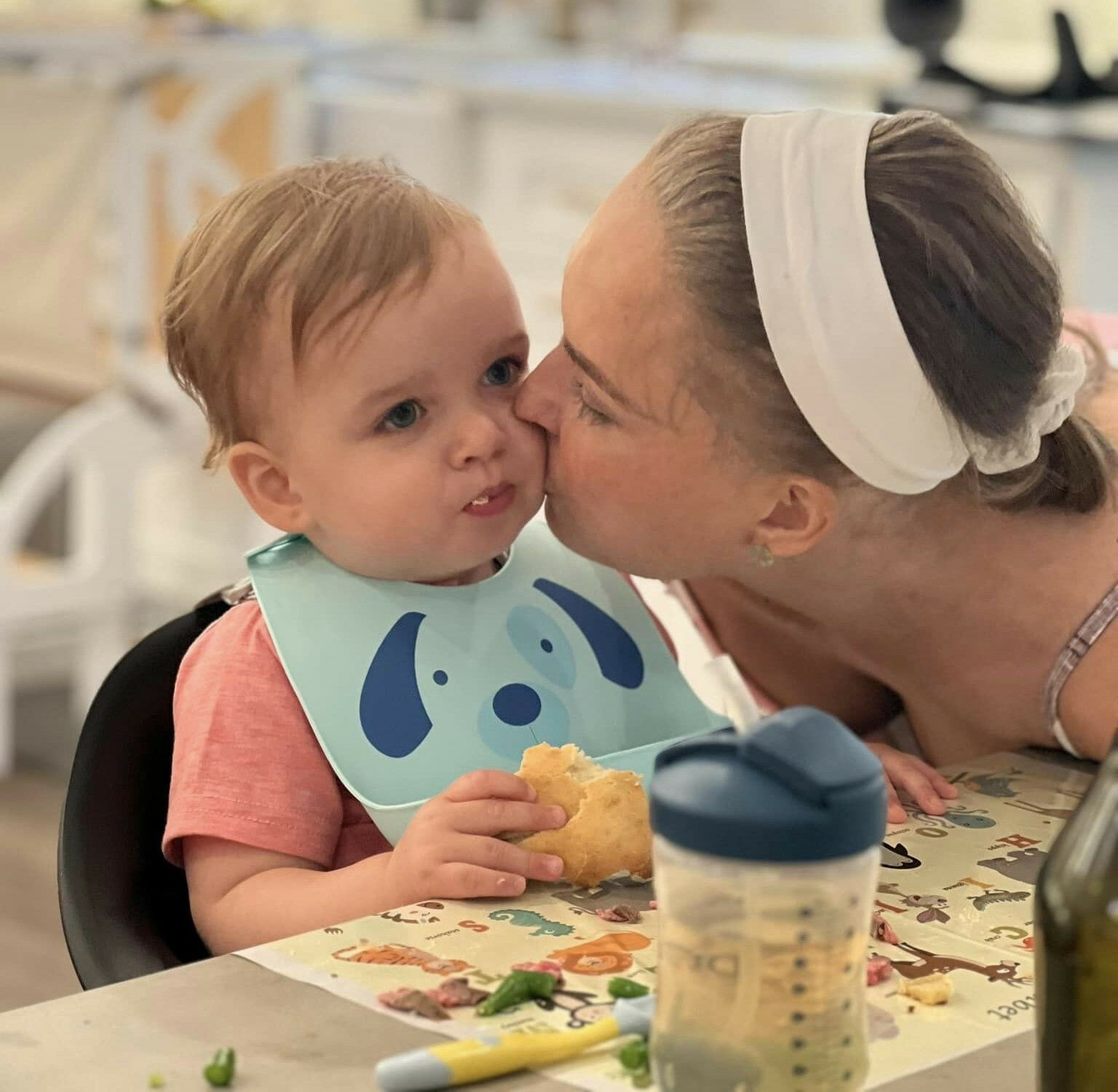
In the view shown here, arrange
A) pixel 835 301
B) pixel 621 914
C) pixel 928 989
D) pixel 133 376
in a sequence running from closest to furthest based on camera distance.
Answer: pixel 928 989 → pixel 621 914 → pixel 835 301 → pixel 133 376

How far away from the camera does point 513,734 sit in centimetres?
127

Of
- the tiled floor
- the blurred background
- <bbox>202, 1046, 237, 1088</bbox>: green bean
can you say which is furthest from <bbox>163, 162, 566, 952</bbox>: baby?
the blurred background

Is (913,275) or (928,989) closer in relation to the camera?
(928,989)

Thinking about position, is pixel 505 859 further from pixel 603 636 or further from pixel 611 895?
pixel 603 636

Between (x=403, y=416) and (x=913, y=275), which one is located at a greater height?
(x=913, y=275)

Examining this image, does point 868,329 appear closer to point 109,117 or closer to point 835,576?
point 835,576

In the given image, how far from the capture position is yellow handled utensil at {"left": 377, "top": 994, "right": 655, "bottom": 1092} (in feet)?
2.52

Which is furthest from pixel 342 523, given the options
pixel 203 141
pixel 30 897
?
pixel 203 141

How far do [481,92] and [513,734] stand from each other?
9.10 feet

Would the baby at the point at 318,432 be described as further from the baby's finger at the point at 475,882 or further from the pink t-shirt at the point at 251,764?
the baby's finger at the point at 475,882

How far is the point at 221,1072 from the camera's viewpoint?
78cm

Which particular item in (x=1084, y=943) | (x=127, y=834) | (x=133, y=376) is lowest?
(x=133, y=376)

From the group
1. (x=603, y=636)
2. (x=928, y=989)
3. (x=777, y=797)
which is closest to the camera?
(x=777, y=797)

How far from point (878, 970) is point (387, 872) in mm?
307
